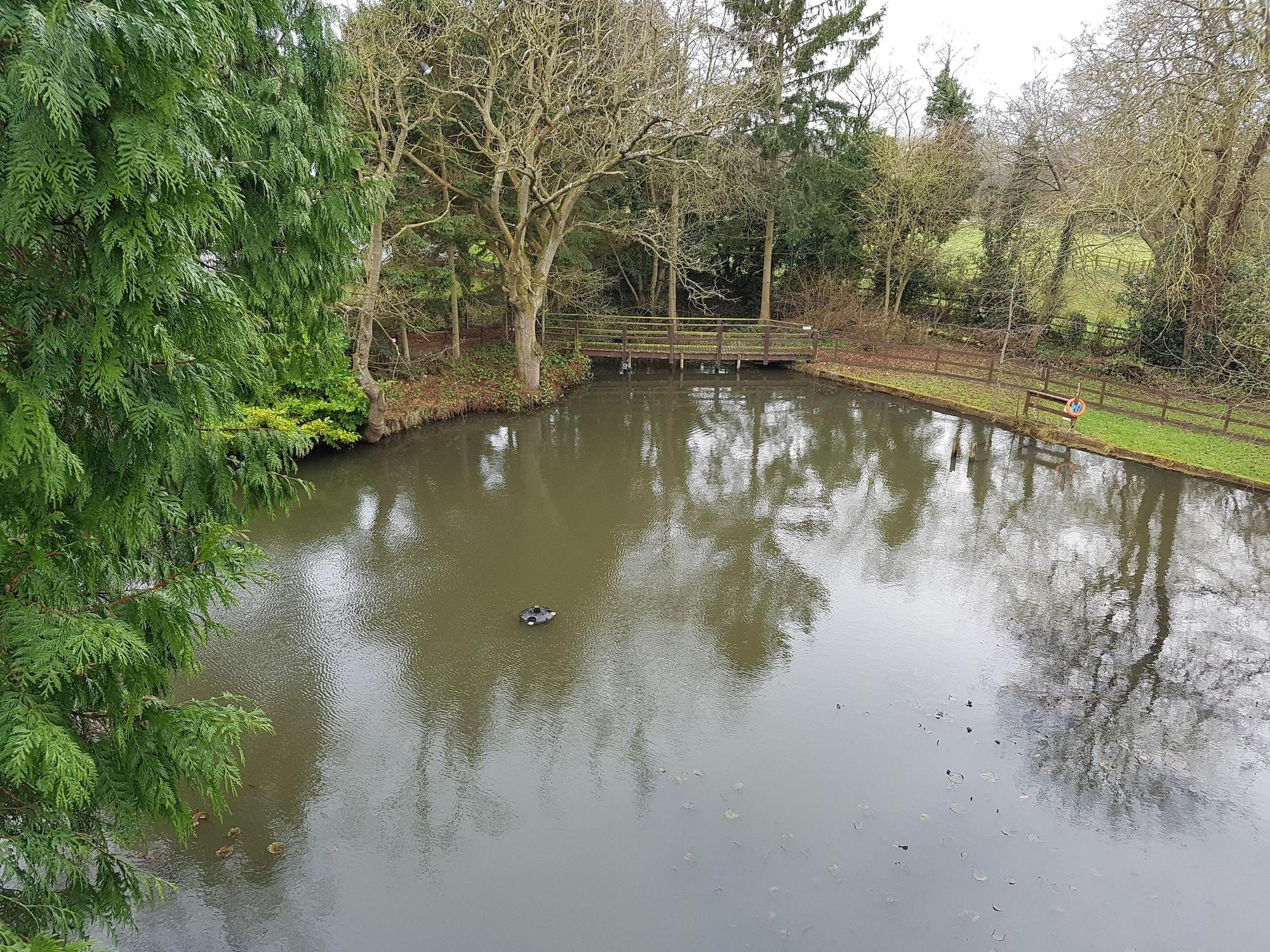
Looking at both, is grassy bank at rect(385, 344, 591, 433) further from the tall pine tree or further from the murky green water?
the tall pine tree

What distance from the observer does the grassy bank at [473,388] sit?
17.1m

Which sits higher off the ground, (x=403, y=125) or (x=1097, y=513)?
(x=403, y=125)

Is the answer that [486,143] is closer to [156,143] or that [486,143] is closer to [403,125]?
[403,125]

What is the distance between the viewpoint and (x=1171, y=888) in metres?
5.65

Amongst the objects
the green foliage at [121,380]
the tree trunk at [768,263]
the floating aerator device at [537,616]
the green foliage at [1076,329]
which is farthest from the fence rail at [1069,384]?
the green foliage at [121,380]

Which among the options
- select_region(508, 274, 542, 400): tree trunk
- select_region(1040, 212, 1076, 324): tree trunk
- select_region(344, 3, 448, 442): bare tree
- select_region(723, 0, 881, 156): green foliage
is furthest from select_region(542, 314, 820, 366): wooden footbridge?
select_region(344, 3, 448, 442): bare tree

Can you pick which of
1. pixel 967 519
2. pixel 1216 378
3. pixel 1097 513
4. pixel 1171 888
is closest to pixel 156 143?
pixel 1171 888

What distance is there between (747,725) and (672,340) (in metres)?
17.8

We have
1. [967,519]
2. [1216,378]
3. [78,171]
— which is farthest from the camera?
[1216,378]

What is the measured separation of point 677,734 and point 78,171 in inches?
244

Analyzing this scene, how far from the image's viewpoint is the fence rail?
16219 millimetres

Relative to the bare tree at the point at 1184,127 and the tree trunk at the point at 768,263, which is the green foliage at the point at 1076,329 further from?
the tree trunk at the point at 768,263

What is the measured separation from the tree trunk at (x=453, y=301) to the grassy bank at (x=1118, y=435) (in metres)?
11.4

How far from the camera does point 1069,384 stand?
20.3m
